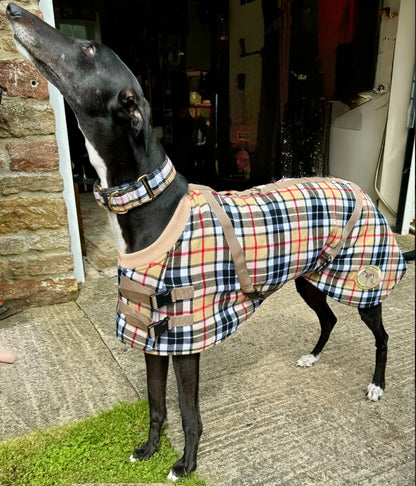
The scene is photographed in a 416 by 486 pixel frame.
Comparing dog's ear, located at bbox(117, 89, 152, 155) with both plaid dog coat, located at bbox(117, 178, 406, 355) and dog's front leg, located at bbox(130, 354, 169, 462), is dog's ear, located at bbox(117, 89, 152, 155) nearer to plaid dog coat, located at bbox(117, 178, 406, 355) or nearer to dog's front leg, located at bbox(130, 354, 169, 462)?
plaid dog coat, located at bbox(117, 178, 406, 355)

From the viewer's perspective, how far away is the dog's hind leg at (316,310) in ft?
8.84

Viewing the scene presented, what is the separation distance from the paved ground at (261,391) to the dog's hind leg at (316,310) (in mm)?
73

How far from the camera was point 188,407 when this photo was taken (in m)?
1.89

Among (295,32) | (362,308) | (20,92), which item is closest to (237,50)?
(295,32)

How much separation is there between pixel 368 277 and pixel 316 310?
2.16 feet

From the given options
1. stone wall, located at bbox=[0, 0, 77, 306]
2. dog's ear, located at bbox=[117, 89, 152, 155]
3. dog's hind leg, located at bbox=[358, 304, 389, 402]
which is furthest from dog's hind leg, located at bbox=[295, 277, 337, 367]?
stone wall, located at bbox=[0, 0, 77, 306]

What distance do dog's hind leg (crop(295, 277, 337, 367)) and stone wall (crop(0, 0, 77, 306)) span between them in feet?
6.15

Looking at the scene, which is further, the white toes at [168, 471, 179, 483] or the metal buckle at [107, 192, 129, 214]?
the white toes at [168, 471, 179, 483]

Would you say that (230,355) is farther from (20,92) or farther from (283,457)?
(20,92)

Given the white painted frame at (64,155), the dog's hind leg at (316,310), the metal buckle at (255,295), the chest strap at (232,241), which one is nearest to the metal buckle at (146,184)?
the chest strap at (232,241)

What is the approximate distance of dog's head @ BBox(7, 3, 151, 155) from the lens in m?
1.54

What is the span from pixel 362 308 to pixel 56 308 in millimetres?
2337

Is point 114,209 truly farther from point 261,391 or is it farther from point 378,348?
point 378,348

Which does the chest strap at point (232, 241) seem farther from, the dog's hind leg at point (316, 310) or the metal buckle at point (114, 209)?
the dog's hind leg at point (316, 310)
